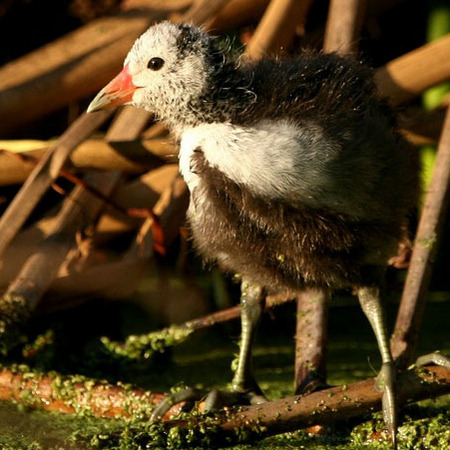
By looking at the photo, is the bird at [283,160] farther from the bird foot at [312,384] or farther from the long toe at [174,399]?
the long toe at [174,399]

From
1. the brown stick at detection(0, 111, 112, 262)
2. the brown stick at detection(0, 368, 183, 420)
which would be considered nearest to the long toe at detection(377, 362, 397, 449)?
the brown stick at detection(0, 368, 183, 420)

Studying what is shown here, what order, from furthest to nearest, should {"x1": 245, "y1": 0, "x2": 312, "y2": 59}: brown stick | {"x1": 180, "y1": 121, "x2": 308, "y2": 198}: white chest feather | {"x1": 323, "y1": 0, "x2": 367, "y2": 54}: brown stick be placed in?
{"x1": 245, "y1": 0, "x2": 312, "y2": 59}: brown stick, {"x1": 323, "y1": 0, "x2": 367, "y2": 54}: brown stick, {"x1": 180, "y1": 121, "x2": 308, "y2": 198}: white chest feather

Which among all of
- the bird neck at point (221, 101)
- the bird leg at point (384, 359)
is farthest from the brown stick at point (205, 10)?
the bird leg at point (384, 359)

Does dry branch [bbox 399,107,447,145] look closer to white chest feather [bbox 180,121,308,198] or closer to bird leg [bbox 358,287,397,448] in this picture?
bird leg [bbox 358,287,397,448]

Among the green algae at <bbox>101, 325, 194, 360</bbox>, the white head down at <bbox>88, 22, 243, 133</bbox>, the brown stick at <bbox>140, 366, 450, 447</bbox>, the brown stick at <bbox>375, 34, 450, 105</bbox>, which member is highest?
the brown stick at <bbox>375, 34, 450, 105</bbox>

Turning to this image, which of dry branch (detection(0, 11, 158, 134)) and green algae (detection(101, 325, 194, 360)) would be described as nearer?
green algae (detection(101, 325, 194, 360))

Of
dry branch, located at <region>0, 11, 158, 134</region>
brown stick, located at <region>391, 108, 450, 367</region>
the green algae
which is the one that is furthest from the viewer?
dry branch, located at <region>0, 11, 158, 134</region>
